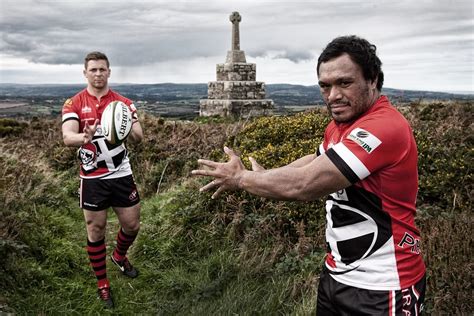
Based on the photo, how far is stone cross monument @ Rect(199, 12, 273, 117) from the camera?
13.1m

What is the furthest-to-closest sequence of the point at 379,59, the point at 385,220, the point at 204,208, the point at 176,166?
the point at 176,166 < the point at 204,208 < the point at 379,59 < the point at 385,220

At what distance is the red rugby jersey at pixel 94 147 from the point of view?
4.20 m

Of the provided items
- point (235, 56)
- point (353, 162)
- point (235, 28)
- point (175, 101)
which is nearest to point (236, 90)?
point (235, 56)

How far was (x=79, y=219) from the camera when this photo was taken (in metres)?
6.74

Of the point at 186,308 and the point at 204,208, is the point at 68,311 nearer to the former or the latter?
the point at 186,308

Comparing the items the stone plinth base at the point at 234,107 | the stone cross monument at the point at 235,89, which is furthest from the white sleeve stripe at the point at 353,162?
the stone cross monument at the point at 235,89

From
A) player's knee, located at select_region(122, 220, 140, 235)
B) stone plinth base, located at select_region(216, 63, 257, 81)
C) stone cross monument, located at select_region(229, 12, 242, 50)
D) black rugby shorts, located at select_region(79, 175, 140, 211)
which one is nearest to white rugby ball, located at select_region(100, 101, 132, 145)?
black rugby shorts, located at select_region(79, 175, 140, 211)

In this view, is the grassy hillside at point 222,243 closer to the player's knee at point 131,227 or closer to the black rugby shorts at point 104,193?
the player's knee at point 131,227

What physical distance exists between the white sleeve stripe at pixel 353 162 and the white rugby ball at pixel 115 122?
2.67 m

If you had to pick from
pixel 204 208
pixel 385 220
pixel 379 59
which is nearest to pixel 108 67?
pixel 204 208

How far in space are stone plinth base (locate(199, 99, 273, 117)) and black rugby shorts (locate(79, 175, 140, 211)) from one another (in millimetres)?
8347

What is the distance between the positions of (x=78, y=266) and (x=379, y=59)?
4.12m

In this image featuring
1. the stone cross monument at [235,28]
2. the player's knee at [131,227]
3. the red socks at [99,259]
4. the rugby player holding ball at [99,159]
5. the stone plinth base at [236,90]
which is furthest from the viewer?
the stone cross monument at [235,28]

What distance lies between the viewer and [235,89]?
13258mm
